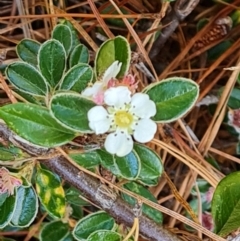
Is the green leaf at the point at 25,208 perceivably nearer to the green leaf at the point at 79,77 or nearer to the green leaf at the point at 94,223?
the green leaf at the point at 94,223

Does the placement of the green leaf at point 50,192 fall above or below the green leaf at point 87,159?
below

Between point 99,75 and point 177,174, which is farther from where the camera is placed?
point 177,174

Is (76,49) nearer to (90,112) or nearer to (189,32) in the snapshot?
(90,112)

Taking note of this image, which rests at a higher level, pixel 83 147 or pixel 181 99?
pixel 181 99

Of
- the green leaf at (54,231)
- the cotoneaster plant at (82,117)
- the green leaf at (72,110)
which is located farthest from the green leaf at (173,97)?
the green leaf at (54,231)

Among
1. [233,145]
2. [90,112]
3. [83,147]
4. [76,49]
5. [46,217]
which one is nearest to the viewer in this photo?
[90,112]

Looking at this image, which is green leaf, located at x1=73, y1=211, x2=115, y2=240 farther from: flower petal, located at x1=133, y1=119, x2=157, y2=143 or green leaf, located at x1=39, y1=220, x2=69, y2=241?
flower petal, located at x1=133, y1=119, x2=157, y2=143

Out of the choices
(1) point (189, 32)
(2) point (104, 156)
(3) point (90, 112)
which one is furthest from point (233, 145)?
(3) point (90, 112)
